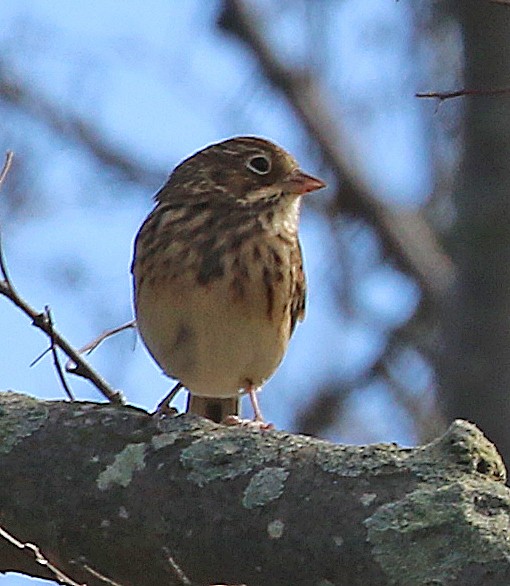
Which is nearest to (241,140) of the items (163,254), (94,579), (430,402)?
(163,254)

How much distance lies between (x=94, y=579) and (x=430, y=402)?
479 cm

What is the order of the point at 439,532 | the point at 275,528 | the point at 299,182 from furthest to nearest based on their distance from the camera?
the point at 299,182, the point at 275,528, the point at 439,532

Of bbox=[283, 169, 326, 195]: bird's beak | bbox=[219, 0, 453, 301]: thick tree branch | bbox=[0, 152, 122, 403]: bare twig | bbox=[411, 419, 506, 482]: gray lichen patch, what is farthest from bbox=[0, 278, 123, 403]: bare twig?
bbox=[219, 0, 453, 301]: thick tree branch

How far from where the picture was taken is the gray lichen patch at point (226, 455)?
2801mm

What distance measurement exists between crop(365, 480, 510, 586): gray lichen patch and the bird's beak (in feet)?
8.09

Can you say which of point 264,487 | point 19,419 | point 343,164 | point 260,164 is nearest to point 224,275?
point 260,164

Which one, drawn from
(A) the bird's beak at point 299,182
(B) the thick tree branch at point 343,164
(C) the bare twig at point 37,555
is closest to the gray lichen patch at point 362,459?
(C) the bare twig at point 37,555

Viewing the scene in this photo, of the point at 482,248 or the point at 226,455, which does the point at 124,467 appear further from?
the point at 482,248

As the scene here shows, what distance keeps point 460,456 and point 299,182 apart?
2.53 metres

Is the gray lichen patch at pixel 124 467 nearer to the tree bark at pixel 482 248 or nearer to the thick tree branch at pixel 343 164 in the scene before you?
the tree bark at pixel 482 248

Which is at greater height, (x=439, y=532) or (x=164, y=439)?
(x=164, y=439)

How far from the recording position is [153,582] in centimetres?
274

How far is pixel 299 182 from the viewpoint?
5.12 metres

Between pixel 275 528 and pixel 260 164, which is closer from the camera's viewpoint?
pixel 275 528
